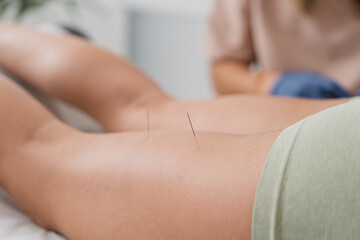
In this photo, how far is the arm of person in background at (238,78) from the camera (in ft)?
3.13

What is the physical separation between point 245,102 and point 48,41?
36 cm

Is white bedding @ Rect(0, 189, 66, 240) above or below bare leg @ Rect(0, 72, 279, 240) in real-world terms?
A: below

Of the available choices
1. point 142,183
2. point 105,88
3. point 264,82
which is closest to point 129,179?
Answer: point 142,183

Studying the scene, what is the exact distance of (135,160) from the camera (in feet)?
1.24

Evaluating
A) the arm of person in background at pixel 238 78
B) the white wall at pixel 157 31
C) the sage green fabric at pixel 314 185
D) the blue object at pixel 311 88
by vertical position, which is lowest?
the white wall at pixel 157 31

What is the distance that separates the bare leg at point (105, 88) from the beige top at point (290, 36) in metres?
0.57

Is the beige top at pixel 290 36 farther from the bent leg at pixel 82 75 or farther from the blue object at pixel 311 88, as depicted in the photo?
the bent leg at pixel 82 75

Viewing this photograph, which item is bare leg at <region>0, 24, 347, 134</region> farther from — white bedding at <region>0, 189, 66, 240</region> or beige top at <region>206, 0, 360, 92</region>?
beige top at <region>206, 0, 360, 92</region>

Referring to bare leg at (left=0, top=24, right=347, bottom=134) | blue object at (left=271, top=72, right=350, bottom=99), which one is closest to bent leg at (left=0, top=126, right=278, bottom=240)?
bare leg at (left=0, top=24, right=347, bottom=134)

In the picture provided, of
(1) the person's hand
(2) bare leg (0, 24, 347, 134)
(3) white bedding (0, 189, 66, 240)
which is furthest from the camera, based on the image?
(1) the person's hand

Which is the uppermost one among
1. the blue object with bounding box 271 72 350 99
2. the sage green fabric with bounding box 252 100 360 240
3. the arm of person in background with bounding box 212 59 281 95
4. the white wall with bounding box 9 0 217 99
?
the sage green fabric with bounding box 252 100 360 240

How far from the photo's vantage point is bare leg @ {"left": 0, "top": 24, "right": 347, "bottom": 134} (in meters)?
0.58

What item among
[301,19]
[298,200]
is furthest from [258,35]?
[298,200]

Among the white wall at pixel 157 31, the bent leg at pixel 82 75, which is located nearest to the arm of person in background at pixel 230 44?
the bent leg at pixel 82 75
